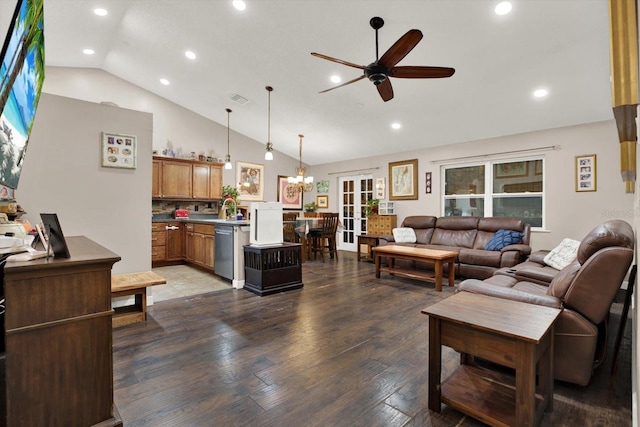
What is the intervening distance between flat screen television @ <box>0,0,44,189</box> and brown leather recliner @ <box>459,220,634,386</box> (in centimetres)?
300

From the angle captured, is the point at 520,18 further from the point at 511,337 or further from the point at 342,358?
the point at 342,358

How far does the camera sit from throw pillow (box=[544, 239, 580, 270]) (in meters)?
3.32

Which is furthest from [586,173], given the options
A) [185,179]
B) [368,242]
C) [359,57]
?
[185,179]

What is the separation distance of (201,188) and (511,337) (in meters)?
6.50

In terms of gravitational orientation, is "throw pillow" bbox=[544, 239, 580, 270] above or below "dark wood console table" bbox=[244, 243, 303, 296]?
above

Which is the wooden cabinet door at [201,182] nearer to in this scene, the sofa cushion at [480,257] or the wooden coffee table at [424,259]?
the wooden coffee table at [424,259]

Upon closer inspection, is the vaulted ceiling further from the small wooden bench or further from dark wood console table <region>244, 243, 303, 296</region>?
the small wooden bench

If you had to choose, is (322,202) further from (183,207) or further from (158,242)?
(158,242)

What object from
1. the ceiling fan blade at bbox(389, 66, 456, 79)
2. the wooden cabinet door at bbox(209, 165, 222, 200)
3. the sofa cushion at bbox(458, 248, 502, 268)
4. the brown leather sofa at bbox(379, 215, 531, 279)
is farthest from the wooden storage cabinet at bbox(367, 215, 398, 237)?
the ceiling fan blade at bbox(389, 66, 456, 79)

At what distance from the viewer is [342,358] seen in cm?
221

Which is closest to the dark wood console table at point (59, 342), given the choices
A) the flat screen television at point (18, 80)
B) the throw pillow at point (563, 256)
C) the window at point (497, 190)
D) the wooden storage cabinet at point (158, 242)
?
the flat screen television at point (18, 80)

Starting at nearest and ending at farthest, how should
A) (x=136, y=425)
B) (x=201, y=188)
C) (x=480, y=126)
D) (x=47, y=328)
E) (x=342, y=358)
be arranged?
(x=47, y=328)
(x=136, y=425)
(x=342, y=358)
(x=480, y=126)
(x=201, y=188)

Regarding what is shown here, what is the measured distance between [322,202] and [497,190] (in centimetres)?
445

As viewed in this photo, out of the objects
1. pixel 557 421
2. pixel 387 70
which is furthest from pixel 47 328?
pixel 387 70
